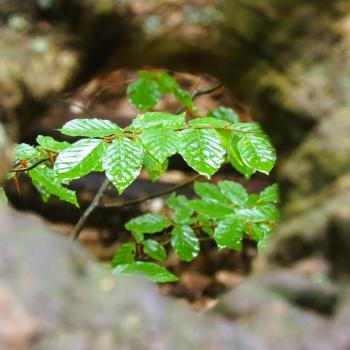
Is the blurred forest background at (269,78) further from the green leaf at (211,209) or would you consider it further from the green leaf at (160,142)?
the green leaf at (211,209)

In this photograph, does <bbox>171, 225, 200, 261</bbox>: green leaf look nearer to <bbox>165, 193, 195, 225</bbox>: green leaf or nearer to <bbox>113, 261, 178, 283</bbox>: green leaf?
<bbox>165, 193, 195, 225</bbox>: green leaf

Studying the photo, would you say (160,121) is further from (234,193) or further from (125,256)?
(125,256)

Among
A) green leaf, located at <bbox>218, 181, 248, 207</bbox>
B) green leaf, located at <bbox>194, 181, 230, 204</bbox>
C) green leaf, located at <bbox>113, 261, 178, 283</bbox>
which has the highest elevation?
green leaf, located at <bbox>218, 181, 248, 207</bbox>

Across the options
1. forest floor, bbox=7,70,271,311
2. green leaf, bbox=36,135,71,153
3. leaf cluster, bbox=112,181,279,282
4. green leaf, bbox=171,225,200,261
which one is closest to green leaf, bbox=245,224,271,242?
leaf cluster, bbox=112,181,279,282

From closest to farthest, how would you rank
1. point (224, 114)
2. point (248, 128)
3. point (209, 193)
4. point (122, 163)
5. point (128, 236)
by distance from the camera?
1. point (122, 163)
2. point (248, 128)
3. point (209, 193)
4. point (224, 114)
5. point (128, 236)

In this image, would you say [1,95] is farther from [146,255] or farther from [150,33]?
[146,255]

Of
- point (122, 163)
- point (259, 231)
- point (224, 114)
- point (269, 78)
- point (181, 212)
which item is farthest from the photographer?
point (224, 114)

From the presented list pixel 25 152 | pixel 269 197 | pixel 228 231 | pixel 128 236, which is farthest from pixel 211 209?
pixel 128 236
